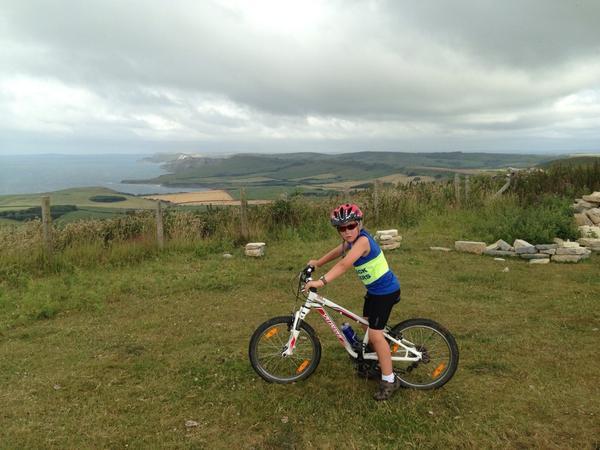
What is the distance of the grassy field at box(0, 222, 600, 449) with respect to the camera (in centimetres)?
367

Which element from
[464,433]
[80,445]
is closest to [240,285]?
[80,445]

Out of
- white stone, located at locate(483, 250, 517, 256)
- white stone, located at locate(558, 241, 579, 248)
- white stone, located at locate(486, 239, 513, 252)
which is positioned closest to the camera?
white stone, located at locate(558, 241, 579, 248)

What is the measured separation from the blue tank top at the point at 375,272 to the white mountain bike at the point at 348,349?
16.9 inches

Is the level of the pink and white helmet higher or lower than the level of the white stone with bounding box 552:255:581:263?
higher

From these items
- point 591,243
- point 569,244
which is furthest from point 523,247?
point 591,243

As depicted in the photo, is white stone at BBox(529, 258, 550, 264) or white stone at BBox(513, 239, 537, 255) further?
white stone at BBox(513, 239, 537, 255)

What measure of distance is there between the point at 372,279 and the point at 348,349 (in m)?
0.93

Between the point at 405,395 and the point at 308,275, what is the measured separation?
159 cm

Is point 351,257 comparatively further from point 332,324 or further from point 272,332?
point 272,332

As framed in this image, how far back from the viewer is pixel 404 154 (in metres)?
94.4

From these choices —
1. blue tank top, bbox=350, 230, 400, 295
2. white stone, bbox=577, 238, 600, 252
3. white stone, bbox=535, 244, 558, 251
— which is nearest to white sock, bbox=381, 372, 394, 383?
blue tank top, bbox=350, 230, 400, 295

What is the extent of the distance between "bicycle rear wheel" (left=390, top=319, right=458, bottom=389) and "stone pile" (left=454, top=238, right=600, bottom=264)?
6.77 meters

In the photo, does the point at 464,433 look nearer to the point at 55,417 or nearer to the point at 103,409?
the point at 103,409

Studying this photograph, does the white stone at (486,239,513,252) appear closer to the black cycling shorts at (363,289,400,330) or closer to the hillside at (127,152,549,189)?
the black cycling shorts at (363,289,400,330)
